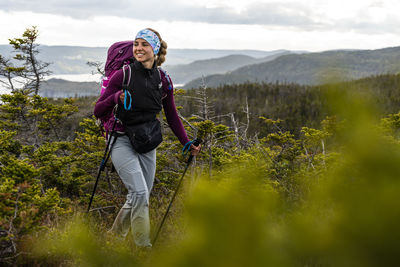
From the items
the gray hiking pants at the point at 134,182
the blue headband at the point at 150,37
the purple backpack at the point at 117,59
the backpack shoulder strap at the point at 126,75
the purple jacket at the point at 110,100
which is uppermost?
the blue headband at the point at 150,37

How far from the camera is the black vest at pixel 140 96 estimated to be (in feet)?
10.00

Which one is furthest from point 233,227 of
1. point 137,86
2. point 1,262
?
point 1,262

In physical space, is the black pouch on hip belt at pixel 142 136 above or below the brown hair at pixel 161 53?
below

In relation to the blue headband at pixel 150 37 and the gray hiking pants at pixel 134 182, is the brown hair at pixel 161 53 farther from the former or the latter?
the gray hiking pants at pixel 134 182

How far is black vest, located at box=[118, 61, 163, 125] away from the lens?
3.05 m

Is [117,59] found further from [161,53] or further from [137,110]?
[137,110]

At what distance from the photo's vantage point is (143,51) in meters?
3.12

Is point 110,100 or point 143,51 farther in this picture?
point 143,51

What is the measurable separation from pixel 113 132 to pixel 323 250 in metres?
2.67

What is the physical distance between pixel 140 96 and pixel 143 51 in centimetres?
43

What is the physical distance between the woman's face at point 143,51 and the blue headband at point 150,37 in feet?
0.09

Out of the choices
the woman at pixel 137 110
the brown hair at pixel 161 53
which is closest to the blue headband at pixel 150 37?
the woman at pixel 137 110

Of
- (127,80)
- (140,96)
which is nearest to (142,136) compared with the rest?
(140,96)

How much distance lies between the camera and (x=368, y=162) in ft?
2.34
